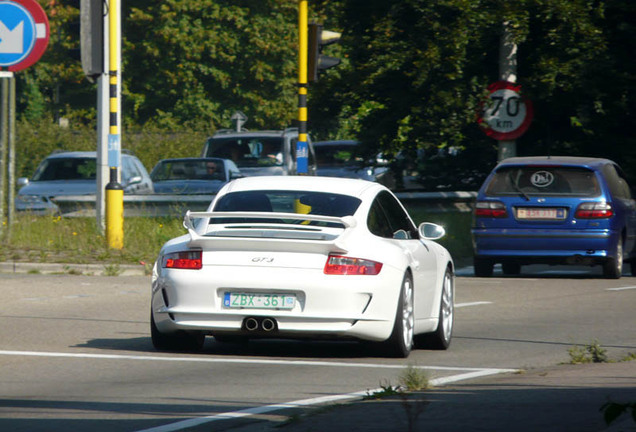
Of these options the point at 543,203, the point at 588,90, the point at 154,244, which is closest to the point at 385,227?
the point at 543,203

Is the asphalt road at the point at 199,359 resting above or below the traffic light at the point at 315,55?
below

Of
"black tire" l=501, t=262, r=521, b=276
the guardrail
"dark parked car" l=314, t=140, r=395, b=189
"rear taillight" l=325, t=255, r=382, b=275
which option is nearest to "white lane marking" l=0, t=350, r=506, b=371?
"rear taillight" l=325, t=255, r=382, b=275

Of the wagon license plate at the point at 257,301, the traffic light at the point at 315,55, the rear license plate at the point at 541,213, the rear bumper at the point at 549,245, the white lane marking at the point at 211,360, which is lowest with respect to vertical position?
the rear bumper at the point at 549,245

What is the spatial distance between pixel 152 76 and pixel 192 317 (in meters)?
55.9

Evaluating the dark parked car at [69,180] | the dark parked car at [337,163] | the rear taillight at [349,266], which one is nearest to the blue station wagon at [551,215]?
the rear taillight at [349,266]

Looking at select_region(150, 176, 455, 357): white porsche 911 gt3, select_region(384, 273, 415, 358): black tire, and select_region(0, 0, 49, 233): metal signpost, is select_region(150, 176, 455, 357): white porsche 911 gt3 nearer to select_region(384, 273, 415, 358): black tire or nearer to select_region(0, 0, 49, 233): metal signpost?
select_region(384, 273, 415, 358): black tire

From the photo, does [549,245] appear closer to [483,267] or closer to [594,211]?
[594,211]

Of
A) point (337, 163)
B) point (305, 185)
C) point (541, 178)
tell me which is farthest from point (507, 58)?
point (305, 185)

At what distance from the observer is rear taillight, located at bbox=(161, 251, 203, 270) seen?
33.7 feet

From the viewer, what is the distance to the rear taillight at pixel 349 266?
1012cm

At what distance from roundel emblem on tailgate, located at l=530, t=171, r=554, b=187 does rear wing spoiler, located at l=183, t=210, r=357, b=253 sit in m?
9.59

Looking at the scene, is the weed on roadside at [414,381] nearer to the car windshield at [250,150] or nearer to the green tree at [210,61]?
the car windshield at [250,150]

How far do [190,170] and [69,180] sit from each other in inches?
115

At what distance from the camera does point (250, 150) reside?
33.2 metres
